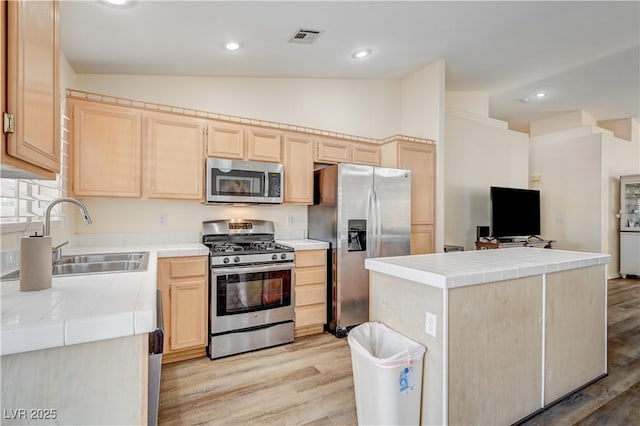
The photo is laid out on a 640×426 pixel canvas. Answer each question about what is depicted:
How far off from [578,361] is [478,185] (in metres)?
3.38

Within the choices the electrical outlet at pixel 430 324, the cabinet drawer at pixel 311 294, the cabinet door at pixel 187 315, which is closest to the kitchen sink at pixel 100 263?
the cabinet door at pixel 187 315

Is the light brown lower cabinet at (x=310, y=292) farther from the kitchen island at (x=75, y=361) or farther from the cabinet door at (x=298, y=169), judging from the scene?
the kitchen island at (x=75, y=361)

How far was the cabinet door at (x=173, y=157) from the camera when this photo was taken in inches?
116

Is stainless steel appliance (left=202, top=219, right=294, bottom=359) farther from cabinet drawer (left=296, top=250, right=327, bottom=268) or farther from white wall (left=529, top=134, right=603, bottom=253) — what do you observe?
white wall (left=529, top=134, right=603, bottom=253)

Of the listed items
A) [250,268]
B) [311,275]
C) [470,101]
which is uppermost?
[470,101]

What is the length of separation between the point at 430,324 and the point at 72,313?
153 cm

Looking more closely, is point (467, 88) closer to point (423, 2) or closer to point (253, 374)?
point (423, 2)

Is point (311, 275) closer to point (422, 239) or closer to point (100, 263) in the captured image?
point (422, 239)

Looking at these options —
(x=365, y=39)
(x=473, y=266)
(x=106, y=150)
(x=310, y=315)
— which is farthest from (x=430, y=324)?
(x=106, y=150)

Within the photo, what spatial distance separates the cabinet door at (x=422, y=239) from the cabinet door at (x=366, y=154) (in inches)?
37.7

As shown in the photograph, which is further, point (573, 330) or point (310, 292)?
point (310, 292)

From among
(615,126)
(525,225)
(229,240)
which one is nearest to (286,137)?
(229,240)

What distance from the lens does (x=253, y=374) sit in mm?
2576

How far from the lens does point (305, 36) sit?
2959mm
